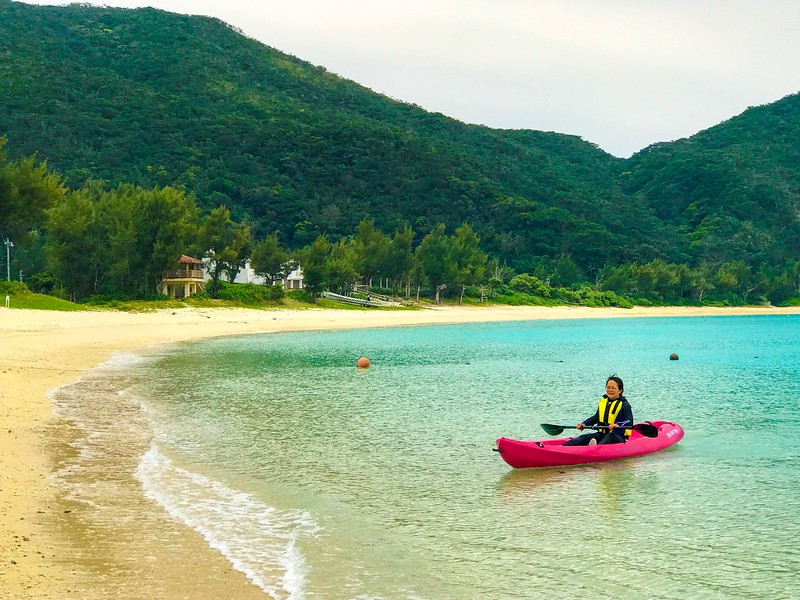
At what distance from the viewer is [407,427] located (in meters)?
21.1

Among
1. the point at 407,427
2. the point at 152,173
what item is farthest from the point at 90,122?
the point at 407,427

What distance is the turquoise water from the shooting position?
32.5ft

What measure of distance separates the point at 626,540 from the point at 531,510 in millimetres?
1922

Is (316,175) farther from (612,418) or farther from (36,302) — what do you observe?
(612,418)

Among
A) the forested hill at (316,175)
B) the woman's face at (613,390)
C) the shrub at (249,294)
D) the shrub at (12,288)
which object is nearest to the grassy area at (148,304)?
the shrub at (12,288)

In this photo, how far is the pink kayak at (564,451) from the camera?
15.8 meters

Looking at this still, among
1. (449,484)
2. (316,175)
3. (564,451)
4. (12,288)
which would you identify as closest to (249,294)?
(12,288)

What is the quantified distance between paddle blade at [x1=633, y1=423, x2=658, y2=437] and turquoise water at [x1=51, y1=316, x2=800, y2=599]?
1.91 feet

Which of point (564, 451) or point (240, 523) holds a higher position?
point (564, 451)

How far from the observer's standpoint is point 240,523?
1157 cm

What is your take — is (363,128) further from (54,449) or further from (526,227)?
(54,449)

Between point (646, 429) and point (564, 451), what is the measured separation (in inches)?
121

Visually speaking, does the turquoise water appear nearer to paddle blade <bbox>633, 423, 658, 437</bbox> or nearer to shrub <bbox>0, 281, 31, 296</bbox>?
paddle blade <bbox>633, 423, 658, 437</bbox>

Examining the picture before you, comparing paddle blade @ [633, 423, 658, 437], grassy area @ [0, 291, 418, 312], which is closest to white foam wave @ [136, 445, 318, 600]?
paddle blade @ [633, 423, 658, 437]
